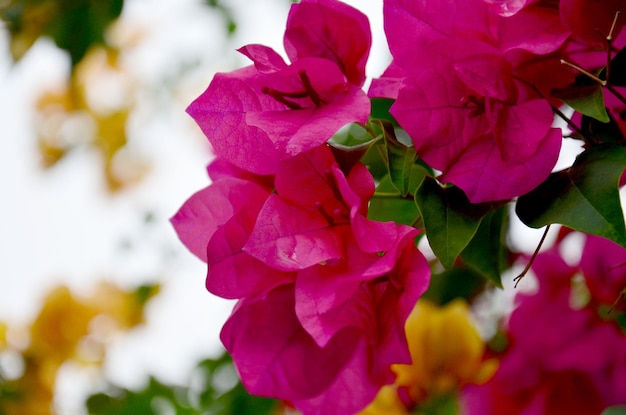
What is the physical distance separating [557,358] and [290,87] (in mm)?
359

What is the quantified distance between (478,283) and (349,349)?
0.44 m

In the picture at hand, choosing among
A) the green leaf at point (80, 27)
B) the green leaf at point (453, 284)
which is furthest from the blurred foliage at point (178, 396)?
the green leaf at point (80, 27)

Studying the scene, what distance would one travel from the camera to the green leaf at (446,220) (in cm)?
30

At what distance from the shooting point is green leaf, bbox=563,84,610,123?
0.30 meters

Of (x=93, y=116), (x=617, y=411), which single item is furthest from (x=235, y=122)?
(x=93, y=116)

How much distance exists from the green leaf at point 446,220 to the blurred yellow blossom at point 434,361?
1.27ft

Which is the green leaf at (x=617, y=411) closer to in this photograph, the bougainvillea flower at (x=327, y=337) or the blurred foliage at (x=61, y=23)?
the bougainvillea flower at (x=327, y=337)

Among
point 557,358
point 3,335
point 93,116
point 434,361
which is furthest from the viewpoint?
point 93,116

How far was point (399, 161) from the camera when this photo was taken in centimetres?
31

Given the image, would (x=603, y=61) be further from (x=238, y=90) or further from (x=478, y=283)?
(x=478, y=283)

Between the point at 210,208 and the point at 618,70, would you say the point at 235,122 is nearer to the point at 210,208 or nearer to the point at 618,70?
the point at 210,208

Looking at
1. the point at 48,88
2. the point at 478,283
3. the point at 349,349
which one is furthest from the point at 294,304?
the point at 48,88

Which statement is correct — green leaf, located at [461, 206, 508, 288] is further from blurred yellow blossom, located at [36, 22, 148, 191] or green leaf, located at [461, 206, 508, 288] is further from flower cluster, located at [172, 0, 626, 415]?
blurred yellow blossom, located at [36, 22, 148, 191]

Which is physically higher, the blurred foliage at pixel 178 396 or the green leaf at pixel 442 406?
the green leaf at pixel 442 406
